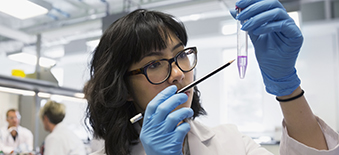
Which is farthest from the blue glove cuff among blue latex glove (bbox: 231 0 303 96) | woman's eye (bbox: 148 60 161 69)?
woman's eye (bbox: 148 60 161 69)

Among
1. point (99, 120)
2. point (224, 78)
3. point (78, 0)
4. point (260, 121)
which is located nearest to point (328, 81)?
point (260, 121)

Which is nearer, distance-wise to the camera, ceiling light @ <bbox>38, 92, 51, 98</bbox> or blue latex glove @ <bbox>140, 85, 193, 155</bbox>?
blue latex glove @ <bbox>140, 85, 193, 155</bbox>

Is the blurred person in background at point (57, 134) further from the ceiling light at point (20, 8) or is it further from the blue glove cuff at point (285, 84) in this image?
the blue glove cuff at point (285, 84)

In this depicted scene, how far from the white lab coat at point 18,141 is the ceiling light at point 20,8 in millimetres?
972

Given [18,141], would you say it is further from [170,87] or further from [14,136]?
[170,87]

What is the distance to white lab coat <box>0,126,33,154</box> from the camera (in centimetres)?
234

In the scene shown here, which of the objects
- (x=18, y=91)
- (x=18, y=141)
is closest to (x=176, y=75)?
(x=18, y=91)

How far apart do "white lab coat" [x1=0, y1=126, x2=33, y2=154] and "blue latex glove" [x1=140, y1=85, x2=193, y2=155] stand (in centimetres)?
183

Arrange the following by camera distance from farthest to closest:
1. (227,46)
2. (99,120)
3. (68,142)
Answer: (227,46) < (68,142) < (99,120)

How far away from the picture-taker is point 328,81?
4230mm

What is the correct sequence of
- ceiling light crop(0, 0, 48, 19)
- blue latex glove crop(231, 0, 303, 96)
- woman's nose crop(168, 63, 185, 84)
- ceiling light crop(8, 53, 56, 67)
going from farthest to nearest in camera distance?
ceiling light crop(8, 53, 56, 67), ceiling light crop(0, 0, 48, 19), woman's nose crop(168, 63, 185, 84), blue latex glove crop(231, 0, 303, 96)

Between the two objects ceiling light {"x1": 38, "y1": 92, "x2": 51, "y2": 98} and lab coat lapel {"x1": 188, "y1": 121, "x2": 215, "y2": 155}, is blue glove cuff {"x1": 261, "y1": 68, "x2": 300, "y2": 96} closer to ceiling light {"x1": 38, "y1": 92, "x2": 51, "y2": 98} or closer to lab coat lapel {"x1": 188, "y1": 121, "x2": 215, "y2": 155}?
lab coat lapel {"x1": 188, "y1": 121, "x2": 215, "y2": 155}

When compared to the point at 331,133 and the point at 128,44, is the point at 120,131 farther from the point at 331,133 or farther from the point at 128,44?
the point at 331,133

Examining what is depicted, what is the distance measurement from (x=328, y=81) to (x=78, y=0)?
11.9 ft
